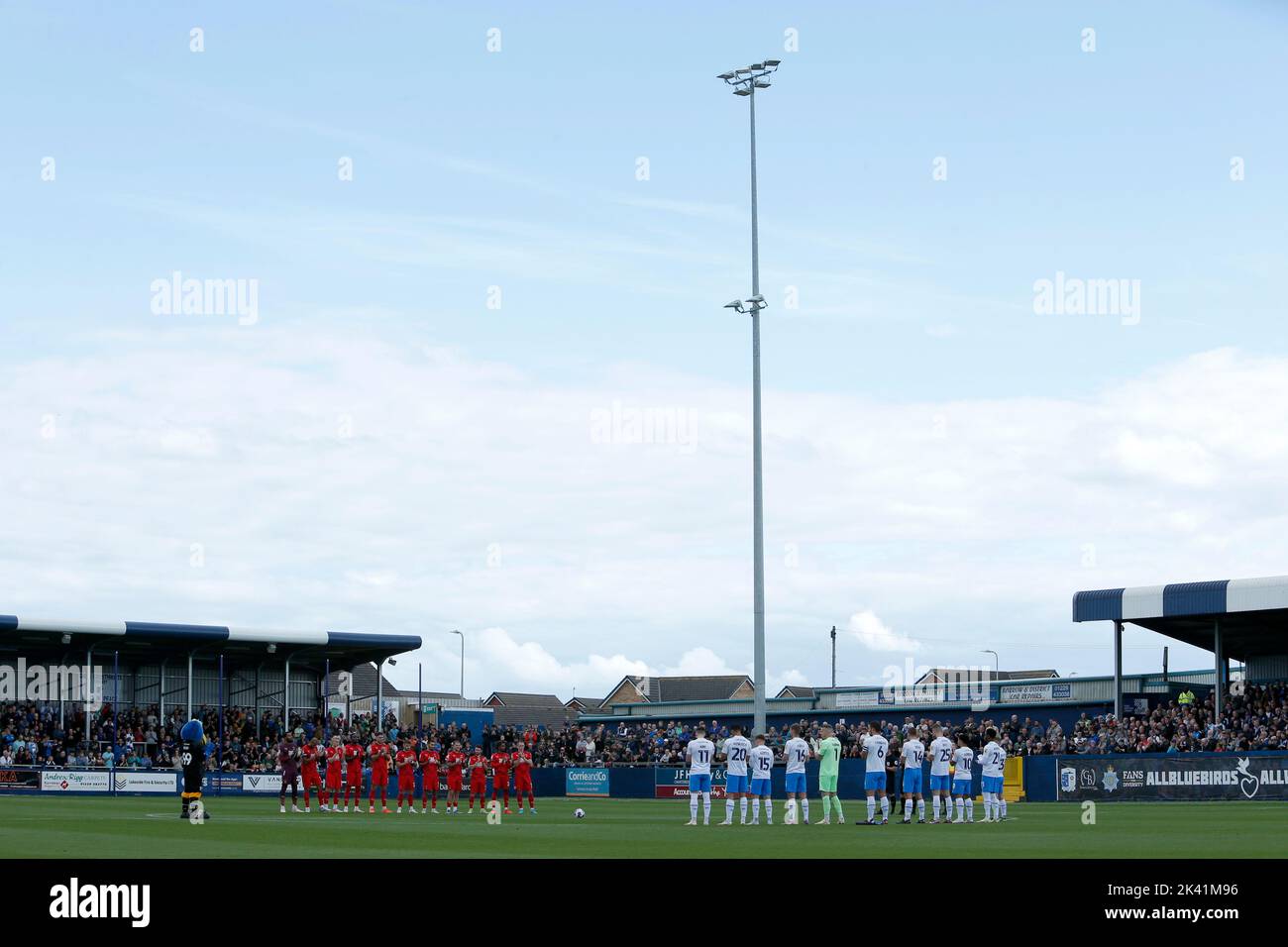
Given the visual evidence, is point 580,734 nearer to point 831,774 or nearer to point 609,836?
point 831,774

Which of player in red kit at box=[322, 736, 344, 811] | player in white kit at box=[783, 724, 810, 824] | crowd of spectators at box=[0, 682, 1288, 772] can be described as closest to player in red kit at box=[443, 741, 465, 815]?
player in red kit at box=[322, 736, 344, 811]

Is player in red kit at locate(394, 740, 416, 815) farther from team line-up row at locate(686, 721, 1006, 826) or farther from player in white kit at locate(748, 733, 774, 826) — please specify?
player in white kit at locate(748, 733, 774, 826)

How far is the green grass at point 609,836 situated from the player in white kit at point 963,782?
1.52m

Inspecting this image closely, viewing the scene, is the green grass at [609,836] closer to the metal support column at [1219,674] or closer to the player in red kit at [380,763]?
the player in red kit at [380,763]

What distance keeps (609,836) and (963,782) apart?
1017 centimetres

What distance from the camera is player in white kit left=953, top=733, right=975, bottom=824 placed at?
120 ft

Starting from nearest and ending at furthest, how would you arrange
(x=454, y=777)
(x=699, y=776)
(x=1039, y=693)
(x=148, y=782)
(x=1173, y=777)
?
(x=699, y=776)
(x=454, y=777)
(x=1173, y=777)
(x=148, y=782)
(x=1039, y=693)

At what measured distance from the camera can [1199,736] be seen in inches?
2238

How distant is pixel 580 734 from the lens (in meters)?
71.7

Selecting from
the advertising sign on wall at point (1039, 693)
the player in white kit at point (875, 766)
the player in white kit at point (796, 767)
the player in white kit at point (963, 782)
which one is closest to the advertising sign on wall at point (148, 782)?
the player in white kit at point (796, 767)

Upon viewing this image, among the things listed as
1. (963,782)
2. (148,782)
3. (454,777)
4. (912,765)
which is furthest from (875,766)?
(148,782)

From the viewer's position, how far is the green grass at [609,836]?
2420 cm

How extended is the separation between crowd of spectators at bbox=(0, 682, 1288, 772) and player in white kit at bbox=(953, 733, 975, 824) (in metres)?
16.6
